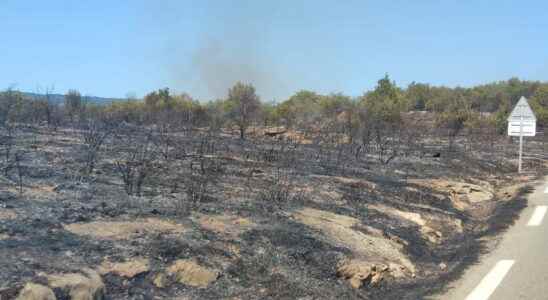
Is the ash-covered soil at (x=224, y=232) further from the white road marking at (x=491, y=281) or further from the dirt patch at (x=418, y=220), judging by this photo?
the white road marking at (x=491, y=281)

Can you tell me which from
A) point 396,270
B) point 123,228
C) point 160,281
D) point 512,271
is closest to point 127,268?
point 160,281

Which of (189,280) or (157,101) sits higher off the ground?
(157,101)

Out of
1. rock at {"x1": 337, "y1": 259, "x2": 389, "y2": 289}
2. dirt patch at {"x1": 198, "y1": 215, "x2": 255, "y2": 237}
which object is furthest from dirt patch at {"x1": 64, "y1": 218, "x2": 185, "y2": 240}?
rock at {"x1": 337, "y1": 259, "x2": 389, "y2": 289}

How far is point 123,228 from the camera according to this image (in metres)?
6.80

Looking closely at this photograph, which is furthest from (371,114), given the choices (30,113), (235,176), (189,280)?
(189,280)

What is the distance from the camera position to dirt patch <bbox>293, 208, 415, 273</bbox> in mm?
7973

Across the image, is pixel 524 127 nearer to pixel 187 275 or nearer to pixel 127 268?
pixel 187 275

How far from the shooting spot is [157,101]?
146 feet

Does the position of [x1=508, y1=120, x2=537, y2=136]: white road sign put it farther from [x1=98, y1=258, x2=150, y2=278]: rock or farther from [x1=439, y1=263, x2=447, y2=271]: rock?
[x1=98, y1=258, x2=150, y2=278]: rock

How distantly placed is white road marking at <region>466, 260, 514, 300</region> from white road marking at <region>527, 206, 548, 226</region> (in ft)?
11.7

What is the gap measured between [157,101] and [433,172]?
2944 cm

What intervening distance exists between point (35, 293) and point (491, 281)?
4.93 meters

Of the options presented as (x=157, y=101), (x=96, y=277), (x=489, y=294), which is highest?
(x=157, y=101)

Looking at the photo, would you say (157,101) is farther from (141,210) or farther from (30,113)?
(141,210)
